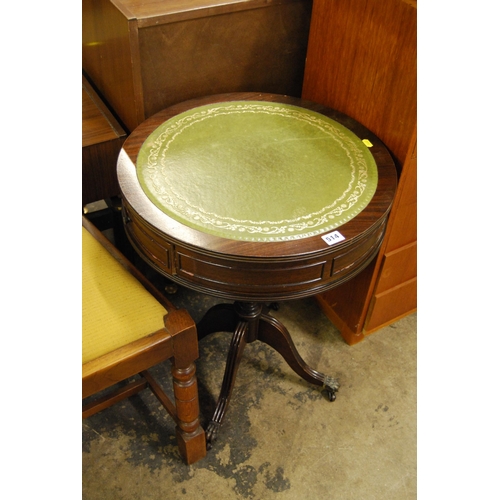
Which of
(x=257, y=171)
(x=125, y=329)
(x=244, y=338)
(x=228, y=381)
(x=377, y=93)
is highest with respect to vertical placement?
(x=377, y=93)

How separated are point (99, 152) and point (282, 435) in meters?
1.06

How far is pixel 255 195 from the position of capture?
1.34 meters

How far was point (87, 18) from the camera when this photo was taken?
70.1 inches

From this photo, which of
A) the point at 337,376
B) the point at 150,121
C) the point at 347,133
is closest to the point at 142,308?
the point at 150,121

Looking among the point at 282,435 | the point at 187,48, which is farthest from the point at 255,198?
the point at 282,435

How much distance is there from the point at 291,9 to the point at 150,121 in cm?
58

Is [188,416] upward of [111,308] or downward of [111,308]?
downward

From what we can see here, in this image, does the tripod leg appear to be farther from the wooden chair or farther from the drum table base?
the wooden chair

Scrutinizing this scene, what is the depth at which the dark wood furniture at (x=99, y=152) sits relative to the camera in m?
1.66

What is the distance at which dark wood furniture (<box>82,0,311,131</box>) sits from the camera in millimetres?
Answer: 1539

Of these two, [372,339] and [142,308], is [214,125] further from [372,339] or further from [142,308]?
[372,339]

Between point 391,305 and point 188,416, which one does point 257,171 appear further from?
point 391,305

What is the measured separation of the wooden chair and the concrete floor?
25cm

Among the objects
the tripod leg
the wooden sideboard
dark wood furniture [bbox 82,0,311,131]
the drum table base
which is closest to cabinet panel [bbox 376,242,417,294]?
the wooden sideboard
